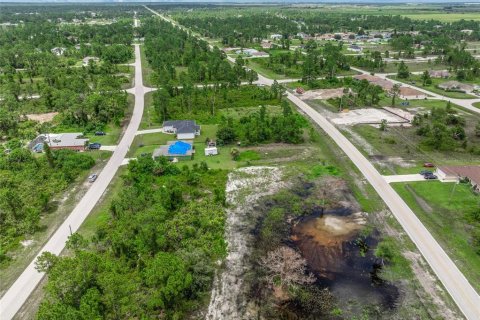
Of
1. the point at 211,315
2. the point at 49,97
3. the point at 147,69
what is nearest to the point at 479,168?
the point at 211,315

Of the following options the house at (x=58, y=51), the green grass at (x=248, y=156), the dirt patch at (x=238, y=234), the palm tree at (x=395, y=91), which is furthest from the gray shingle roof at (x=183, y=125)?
the house at (x=58, y=51)

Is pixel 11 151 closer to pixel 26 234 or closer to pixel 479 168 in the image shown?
pixel 26 234

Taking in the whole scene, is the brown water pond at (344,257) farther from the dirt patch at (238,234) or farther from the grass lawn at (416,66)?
the grass lawn at (416,66)

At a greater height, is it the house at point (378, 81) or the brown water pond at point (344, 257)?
the house at point (378, 81)

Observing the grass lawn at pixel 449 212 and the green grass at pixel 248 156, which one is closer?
the grass lawn at pixel 449 212

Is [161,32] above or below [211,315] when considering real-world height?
above

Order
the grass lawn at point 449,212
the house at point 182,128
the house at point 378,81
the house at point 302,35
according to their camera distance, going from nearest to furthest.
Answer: the grass lawn at point 449,212, the house at point 182,128, the house at point 378,81, the house at point 302,35

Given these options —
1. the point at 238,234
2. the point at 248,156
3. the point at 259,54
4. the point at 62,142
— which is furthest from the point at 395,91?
the point at 62,142
